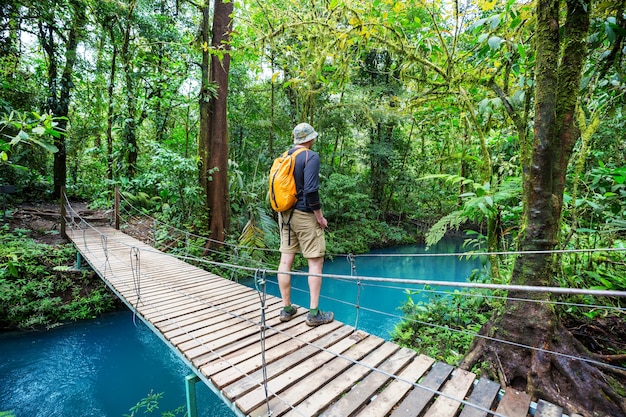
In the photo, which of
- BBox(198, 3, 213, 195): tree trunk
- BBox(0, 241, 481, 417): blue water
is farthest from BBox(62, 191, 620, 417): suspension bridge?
BBox(198, 3, 213, 195): tree trunk

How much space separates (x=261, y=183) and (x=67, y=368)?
16.3 ft

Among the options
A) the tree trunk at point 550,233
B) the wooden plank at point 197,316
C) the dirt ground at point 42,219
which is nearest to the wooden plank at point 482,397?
the tree trunk at point 550,233

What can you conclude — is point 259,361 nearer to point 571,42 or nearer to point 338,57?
point 338,57

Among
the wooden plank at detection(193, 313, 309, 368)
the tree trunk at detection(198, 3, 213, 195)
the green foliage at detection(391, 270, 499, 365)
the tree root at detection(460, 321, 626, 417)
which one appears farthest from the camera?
the tree trunk at detection(198, 3, 213, 195)

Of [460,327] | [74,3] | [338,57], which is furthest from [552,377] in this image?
[74,3]

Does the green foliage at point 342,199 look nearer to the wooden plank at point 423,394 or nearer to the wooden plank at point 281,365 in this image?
the wooden plank at point 281,365

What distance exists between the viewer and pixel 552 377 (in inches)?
77.4

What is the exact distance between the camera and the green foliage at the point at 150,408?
3385 millimetres

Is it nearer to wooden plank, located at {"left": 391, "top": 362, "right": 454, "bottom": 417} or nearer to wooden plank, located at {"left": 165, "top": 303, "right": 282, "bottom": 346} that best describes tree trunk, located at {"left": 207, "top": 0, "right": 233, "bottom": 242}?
wooden plank, located at {"left": 165, "top": 303, "right": 282, "bottom": 346}

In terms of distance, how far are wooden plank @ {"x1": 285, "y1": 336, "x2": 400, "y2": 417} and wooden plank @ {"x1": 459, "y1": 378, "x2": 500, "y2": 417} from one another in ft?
1.64

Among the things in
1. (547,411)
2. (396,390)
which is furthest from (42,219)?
(547,411)

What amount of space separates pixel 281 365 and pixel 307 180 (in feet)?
3.90

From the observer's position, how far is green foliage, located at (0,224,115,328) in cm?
478

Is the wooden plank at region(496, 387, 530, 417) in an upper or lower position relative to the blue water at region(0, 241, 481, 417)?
upper
